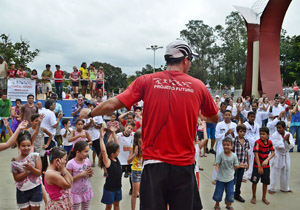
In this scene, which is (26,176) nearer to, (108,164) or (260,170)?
(108,164)

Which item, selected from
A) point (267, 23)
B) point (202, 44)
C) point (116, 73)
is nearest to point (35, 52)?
point (267, 23)

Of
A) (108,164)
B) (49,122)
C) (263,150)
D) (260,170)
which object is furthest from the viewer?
(49,122)

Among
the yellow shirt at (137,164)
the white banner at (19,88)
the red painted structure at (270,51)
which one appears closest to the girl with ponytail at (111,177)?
the yellow shirt at (137,164)

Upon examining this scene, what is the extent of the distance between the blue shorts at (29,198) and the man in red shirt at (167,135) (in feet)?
7.91

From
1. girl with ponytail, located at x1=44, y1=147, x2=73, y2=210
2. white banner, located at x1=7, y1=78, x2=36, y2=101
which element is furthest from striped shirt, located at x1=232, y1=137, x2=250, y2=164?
white banner, located at x1=7, y1=78, x2=36, y2=101

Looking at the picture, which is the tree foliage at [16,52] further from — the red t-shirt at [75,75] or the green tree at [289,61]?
the green tree at [289,61]

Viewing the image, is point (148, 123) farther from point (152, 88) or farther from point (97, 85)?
point (97, 85)

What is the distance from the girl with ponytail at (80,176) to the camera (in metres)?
3.96

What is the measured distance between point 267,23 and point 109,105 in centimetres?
1997

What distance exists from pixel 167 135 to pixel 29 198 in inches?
111

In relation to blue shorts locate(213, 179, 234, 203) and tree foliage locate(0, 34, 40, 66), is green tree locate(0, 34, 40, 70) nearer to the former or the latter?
tree foliage locate(0, 34, 40, 66)

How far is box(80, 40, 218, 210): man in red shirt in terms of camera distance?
1.91 meters

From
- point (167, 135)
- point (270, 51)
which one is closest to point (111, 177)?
point (167, 135)

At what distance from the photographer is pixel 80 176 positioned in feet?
12.9
